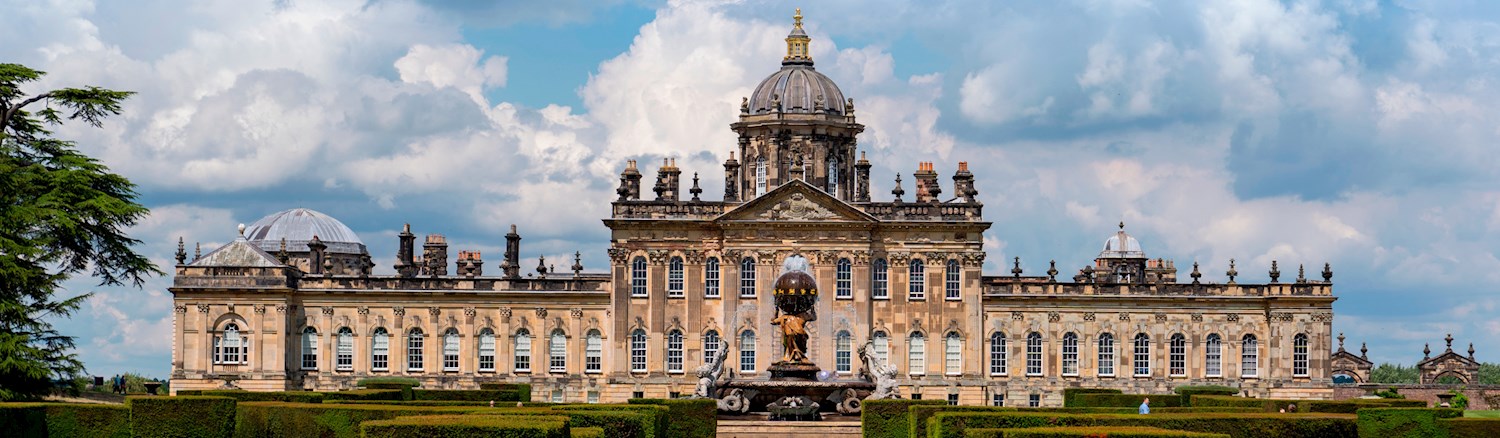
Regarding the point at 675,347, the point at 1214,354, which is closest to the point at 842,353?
the point at 675,347

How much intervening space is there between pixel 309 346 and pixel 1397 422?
39.4m

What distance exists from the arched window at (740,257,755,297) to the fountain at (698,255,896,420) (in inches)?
724

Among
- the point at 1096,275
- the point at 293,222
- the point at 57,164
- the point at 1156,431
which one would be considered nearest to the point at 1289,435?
the point at 1156,431

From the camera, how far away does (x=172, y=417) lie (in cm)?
4244

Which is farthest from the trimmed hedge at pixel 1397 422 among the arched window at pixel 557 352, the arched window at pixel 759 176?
the arched window at pixel 557 352

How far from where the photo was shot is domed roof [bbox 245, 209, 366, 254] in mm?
84750

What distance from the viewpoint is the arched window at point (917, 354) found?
2766 inches

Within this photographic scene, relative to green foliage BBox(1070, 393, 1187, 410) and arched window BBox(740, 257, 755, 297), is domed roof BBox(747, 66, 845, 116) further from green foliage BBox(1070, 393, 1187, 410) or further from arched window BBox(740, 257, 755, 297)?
green foliage BBox(1070, 393, 1187, 410)

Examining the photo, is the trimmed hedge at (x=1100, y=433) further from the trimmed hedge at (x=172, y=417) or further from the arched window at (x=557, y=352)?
the arched window at (x=557, y=352)

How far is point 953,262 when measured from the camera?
70.3m

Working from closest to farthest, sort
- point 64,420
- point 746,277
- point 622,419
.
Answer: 1. point 622,419
2. point 64,420
3. point 746,277

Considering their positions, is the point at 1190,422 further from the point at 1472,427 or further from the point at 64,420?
the point at 64,420

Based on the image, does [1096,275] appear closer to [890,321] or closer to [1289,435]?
[890,321]

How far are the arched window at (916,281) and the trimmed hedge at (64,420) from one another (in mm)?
32694
